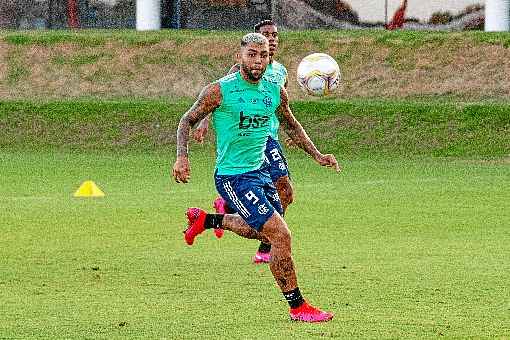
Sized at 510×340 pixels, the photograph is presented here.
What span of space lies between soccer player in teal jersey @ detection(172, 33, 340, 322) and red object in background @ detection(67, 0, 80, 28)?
1290 inches

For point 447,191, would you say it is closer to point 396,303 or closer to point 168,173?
point 168,173

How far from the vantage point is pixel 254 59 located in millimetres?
10375

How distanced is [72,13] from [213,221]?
32.5 m

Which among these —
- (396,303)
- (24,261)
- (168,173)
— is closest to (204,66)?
(168,173)

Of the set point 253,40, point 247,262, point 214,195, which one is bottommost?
Answer: point 214,195

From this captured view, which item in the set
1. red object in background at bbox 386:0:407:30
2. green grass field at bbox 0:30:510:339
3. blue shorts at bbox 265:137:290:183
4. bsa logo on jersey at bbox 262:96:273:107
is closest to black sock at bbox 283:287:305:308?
green grass field at bbox 0:30:510:339

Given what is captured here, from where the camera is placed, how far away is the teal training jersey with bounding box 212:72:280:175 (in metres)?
10.6

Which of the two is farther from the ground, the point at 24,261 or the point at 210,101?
the point at 210,101

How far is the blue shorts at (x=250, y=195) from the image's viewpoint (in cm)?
1041

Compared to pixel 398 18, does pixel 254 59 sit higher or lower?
higher

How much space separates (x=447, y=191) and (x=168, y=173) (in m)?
5.43

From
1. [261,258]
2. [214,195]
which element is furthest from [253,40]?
[214,195]

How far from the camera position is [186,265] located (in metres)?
13.3

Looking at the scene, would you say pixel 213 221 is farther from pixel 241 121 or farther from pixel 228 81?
pixel 228 81
